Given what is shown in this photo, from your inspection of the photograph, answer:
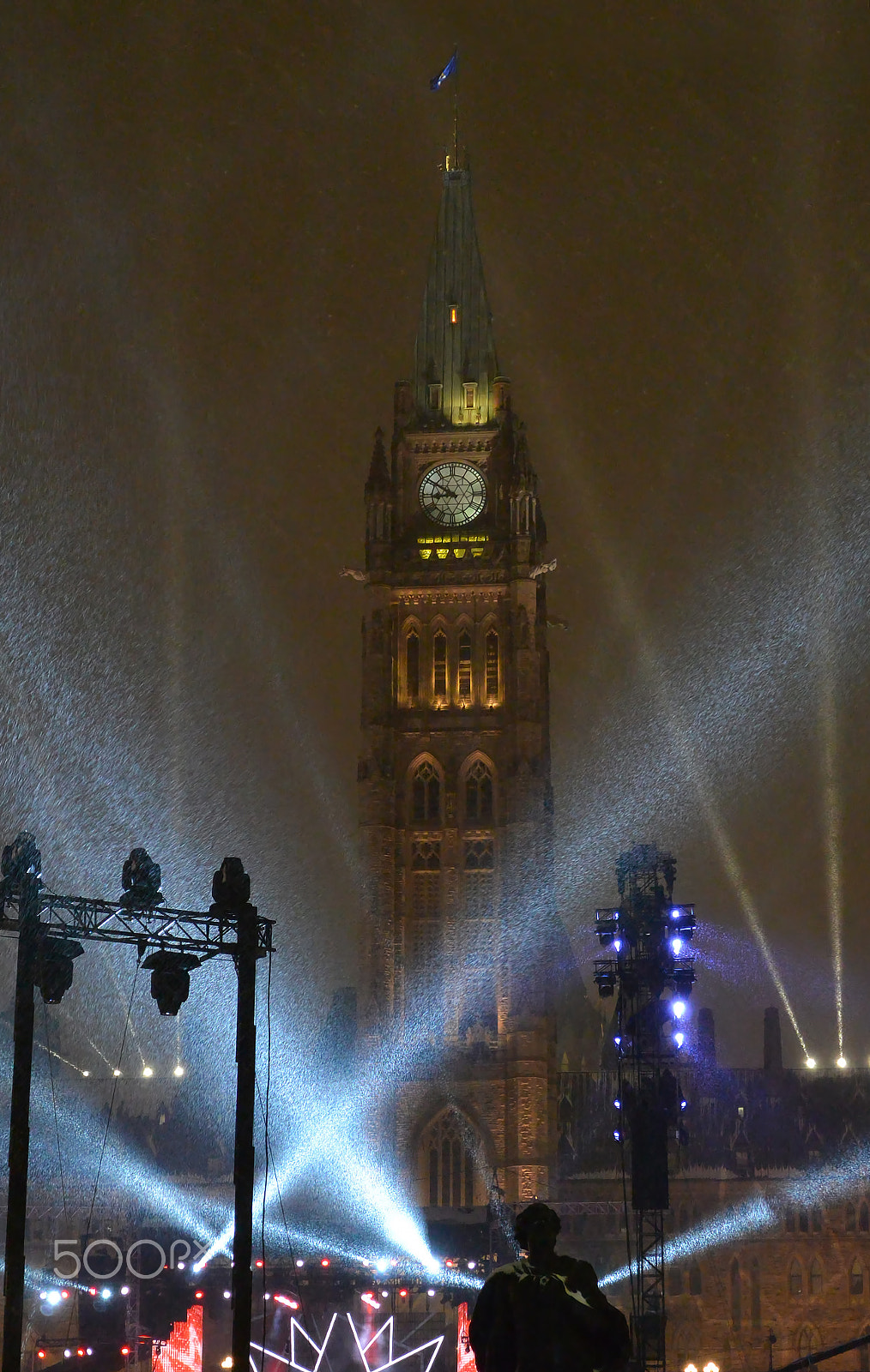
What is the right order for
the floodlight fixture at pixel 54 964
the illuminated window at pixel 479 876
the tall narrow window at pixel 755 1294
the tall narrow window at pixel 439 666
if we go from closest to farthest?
the floodlight fixture at pixel 54 964 < the tall narrow window at pixel 755 1294 < the illuminated window at pixel 479 876 < the tall narrow window at pixel 439 666

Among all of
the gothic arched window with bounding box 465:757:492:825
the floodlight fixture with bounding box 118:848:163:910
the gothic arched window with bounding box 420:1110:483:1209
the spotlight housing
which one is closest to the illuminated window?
the gothic arched window with bounding box 465:757:492:825

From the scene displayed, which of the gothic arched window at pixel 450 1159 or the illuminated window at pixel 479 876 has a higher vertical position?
the illuminated window at pixel 479 876

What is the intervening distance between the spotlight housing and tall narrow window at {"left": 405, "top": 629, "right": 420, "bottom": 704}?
53947 millimetres

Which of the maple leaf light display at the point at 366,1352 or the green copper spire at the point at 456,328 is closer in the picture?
the maple leaf light display at the point at 366,1352

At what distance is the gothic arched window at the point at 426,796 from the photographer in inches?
3125

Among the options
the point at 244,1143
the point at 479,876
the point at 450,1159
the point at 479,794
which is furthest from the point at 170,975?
the point at 479,794

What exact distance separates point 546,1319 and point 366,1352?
44.0m

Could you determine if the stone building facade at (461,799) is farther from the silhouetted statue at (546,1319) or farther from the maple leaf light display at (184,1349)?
the silhouetted statue at (546,1319)

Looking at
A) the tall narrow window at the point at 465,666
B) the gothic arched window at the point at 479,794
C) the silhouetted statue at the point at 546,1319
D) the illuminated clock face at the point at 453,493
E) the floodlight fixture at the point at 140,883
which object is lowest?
the silhouetted statue at the point at 546,1319

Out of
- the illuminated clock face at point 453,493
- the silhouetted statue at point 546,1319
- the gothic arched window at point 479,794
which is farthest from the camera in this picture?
the illuminated clock face at point 453,493

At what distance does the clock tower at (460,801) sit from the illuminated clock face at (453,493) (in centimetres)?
8

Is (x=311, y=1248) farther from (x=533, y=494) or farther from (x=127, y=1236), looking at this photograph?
(x=533, y=494)

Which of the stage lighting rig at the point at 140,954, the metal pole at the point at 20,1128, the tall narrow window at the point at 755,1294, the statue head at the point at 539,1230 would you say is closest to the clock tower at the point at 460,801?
the tall narrow window at the point at 755,1294

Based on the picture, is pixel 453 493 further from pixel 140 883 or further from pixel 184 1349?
pixel 140 883
